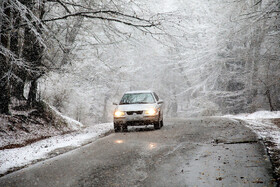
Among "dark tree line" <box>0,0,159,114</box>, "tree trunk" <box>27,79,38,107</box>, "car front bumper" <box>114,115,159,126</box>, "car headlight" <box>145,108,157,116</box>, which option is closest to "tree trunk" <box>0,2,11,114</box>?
"dark tree line" <box>0,0,159,114</box>

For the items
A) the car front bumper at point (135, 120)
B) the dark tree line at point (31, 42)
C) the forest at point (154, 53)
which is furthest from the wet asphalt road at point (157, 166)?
the forest at point (154, 53)

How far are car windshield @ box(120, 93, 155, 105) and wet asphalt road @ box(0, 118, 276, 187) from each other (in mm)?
4063

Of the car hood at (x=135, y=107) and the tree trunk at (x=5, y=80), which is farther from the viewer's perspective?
the car hood at (x=135, y=107)

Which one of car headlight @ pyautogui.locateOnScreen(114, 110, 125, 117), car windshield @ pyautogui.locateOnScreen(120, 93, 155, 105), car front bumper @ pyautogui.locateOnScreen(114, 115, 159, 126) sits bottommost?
car front bumper @ pyautogui.locateOnScreen(114, 115, 159, 126)

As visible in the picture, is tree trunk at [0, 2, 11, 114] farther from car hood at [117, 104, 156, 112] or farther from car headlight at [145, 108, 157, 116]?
car headlight at [145, 108, 157, 116]

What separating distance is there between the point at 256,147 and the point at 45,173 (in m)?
5.57

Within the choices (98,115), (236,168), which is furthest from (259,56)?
(98,115)

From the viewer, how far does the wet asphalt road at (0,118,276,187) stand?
17.3 feet

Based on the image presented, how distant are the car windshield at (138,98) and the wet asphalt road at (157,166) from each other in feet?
13.3

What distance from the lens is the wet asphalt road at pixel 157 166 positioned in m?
5.29

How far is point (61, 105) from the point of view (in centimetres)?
1981

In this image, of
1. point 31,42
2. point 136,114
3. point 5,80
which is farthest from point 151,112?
point 5,80

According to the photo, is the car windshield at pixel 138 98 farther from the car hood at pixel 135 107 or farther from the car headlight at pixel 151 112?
the car headlight at pixel 151 112

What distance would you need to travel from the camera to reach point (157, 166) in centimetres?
627
